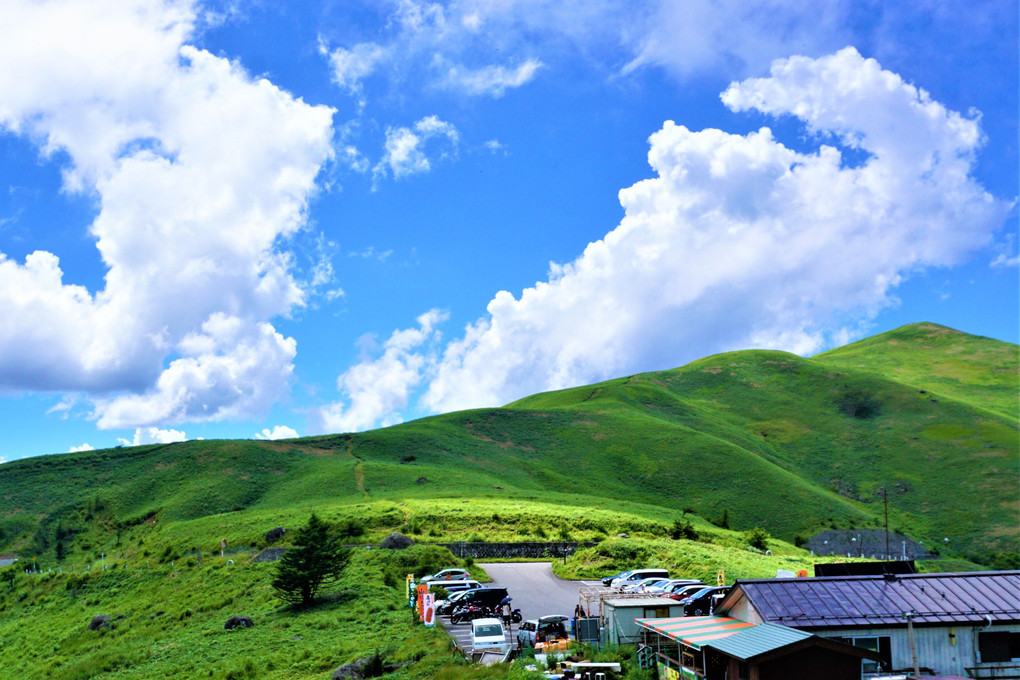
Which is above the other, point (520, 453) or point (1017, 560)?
point (520, 453)

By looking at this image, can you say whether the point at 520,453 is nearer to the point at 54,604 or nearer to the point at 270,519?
the point at 270,519

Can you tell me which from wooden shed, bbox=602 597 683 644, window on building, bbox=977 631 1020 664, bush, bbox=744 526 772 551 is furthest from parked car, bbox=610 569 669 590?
bush, bbox=744 526 772 551

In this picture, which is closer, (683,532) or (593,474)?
(683,532)

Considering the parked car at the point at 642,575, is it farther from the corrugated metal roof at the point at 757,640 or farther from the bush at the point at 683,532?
the bush at the point at 683,532

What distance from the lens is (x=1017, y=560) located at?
97.2 meters

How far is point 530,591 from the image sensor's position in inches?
1810

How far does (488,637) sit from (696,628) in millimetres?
8958

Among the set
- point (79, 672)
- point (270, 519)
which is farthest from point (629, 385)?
point (79, 672)

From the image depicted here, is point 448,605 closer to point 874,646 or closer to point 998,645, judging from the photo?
point 874,646

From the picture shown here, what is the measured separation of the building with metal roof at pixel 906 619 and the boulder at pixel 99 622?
46.6m

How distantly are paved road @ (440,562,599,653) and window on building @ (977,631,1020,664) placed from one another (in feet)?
56.4

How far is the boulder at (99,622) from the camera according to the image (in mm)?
51809

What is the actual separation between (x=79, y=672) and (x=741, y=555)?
4511 cm

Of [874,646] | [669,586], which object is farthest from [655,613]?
[669,586]
